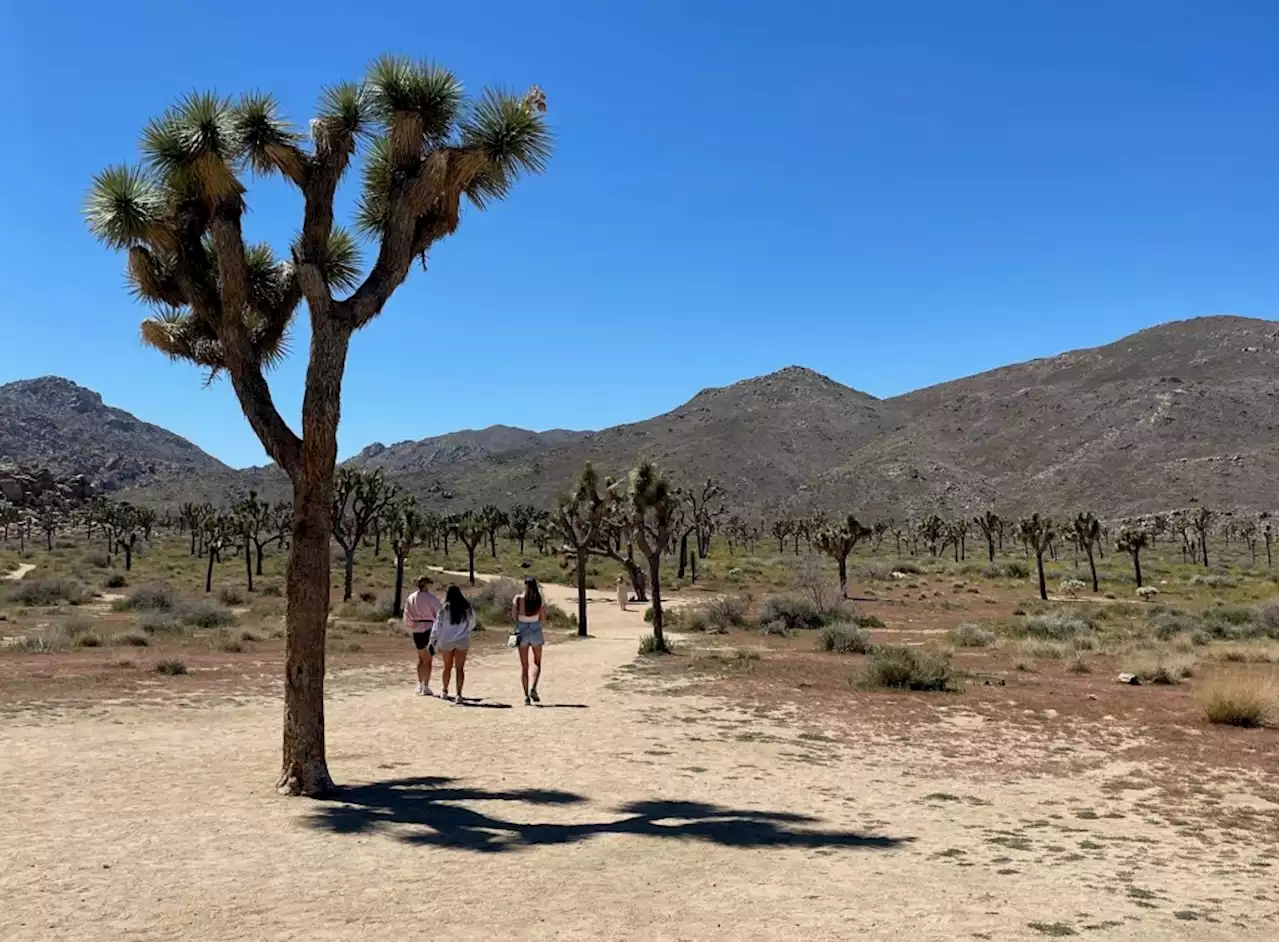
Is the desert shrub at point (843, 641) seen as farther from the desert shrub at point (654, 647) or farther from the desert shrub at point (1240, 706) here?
the desert shrub at point (1240, 706)

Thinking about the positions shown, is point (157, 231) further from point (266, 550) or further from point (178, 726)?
point (266, 550)

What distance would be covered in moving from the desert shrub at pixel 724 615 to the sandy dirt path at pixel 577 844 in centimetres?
1807

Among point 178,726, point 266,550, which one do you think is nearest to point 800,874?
point 178,726

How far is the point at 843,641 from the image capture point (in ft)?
77.0

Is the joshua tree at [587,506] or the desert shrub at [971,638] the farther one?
the joshua tree at [587,506]

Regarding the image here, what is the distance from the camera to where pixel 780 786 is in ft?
32.1

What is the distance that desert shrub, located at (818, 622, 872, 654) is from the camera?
919 inches

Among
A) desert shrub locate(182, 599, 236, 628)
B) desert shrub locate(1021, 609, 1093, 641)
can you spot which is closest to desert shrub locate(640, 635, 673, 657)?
desert shrub locate(1021, 609, 1093, 641)

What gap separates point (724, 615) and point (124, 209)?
24.0 metres

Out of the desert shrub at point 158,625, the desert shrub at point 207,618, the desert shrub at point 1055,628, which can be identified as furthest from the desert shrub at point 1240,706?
the desert shrub at point 207,618

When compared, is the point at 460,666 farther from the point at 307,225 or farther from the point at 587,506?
the point at 587,506

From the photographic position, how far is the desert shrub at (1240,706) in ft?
45.7

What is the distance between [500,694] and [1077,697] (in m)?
9.89

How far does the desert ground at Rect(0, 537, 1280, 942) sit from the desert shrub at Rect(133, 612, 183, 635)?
9.48 meters
